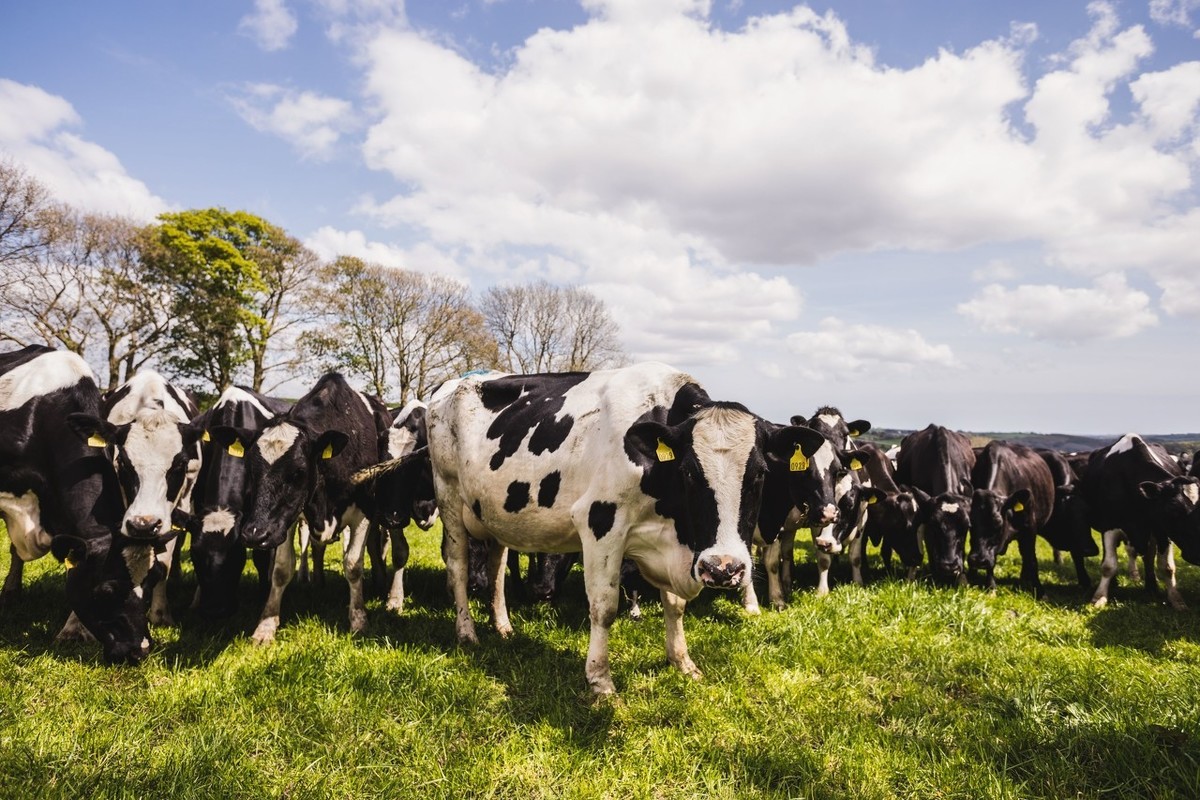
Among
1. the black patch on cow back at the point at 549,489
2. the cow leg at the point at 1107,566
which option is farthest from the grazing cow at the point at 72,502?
the cow leg at the point at 1107,566

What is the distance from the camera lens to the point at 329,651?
17.2 feet

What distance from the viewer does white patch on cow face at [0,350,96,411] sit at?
5.92m

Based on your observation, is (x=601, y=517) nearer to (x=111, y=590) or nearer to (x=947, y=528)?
(x=111, y=590)

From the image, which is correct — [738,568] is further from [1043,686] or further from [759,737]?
[1043,686]

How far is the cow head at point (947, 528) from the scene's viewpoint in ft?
25.7

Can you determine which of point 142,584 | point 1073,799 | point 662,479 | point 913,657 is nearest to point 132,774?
point 142,584

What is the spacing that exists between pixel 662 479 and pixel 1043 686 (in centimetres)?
320

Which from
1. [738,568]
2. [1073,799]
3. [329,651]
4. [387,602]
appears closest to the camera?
[1073,799]

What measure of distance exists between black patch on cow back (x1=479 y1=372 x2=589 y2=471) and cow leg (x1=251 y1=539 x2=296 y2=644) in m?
2.18

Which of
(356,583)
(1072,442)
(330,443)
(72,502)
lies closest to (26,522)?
(72,502)

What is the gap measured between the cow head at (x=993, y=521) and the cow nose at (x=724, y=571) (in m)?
5.62

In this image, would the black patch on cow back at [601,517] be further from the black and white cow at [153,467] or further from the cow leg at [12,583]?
the cow leg at [12,583]

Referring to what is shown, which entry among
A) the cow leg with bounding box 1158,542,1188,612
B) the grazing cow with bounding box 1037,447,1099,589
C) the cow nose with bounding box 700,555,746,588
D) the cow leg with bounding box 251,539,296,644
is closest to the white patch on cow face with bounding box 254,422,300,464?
the cow leg with bounding box 251,539,296,644

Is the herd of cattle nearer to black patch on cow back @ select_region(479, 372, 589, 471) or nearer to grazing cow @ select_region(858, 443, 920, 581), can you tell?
black patch on cow back @ select_region(479, 372, 589, 471)
